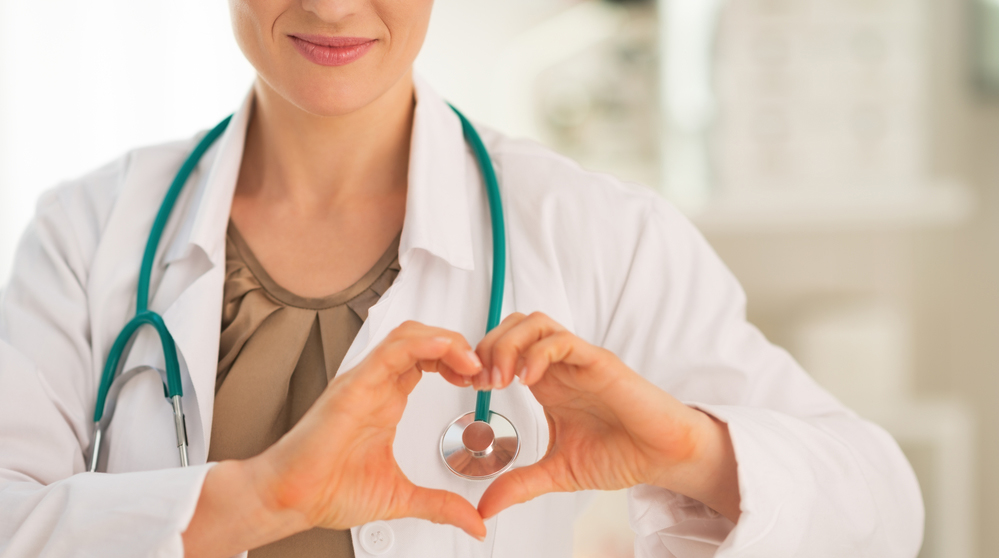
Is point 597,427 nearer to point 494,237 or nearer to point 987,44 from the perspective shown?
point 494,237

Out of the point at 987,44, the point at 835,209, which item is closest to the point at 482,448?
the point at 835,209

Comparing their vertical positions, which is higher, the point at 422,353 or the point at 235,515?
the point at 422,353

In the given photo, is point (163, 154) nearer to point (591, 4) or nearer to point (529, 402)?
point (529, 402)

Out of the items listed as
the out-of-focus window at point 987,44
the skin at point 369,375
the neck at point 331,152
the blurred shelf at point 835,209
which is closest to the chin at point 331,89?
the skin at point 369,375

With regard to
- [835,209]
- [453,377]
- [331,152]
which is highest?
[331,152]

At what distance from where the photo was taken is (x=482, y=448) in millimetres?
814

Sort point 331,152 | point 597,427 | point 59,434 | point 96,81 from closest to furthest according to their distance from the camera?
point 597,427
point 59,434
point 331,152
point 96,81

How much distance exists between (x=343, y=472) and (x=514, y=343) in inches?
7.1

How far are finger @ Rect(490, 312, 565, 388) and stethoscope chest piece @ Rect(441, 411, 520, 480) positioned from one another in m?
0.15

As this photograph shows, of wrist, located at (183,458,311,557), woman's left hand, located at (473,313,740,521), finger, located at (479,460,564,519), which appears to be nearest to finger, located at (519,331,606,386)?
Result: woman's left hand, located at (473,313,740,521)

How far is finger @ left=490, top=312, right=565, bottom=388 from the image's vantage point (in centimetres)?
66

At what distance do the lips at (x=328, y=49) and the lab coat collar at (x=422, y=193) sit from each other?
0.50 ft

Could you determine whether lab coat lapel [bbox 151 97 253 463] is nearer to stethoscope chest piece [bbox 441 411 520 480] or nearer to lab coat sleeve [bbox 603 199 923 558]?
stethoscope chest piece [bbox 441 411 520 480]

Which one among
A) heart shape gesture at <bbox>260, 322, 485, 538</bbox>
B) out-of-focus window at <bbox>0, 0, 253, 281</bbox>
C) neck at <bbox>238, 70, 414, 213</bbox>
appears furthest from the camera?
out-of-focus window at <bbox>0, 0, 253, 281</bbox>
